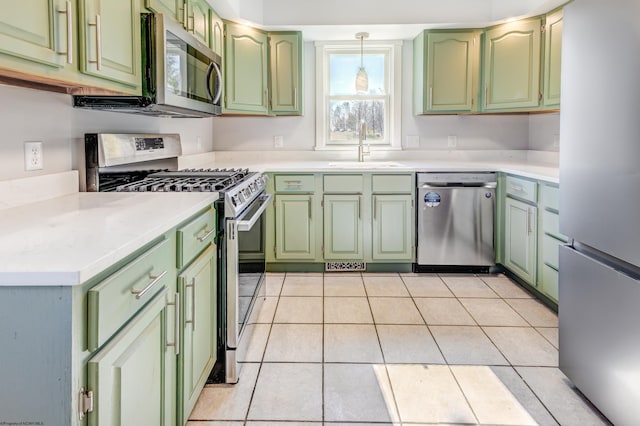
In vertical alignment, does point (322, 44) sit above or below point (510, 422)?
above

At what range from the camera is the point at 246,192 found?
2.43m

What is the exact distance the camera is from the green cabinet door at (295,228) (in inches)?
152

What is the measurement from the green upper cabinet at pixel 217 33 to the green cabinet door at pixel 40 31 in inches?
79.0

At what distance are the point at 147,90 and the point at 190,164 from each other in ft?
4.98

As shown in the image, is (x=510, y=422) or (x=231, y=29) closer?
(x=510, y=422)

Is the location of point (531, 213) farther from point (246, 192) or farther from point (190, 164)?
point (190, 164)

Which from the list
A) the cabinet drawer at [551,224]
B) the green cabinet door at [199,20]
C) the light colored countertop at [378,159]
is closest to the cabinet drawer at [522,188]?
the cabinet drawer at [551,224]

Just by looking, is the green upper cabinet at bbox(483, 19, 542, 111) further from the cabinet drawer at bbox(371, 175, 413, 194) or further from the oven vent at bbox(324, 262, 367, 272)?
the oven vent at bbox(324, 262, 367, 272)

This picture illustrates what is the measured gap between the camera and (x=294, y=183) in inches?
151

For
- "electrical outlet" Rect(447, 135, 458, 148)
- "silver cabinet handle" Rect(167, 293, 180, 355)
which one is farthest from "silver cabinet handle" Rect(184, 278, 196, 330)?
"electrical outlet" Rect(447, 135, 458, 148)

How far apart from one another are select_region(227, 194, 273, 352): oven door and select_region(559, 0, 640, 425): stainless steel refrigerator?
54.4 inches

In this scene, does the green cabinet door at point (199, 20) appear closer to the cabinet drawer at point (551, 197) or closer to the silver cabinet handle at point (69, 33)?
the silver cabinet handle at point (69, 33)

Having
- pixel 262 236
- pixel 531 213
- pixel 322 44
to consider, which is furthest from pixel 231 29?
pixel 531 213

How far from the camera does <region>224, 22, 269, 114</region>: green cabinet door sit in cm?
382
